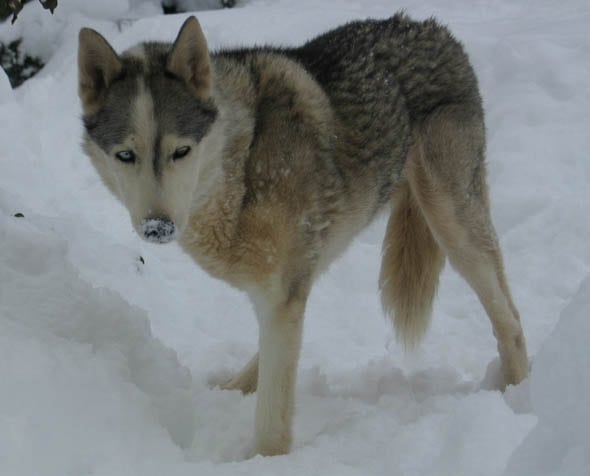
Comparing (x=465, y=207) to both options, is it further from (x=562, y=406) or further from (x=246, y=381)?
(x=562, y=406)

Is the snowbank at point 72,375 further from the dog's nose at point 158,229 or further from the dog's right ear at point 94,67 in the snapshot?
the dog's right ear at point 94,67

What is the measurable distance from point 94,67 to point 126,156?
16.7 inches

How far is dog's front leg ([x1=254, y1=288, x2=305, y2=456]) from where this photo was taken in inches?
140

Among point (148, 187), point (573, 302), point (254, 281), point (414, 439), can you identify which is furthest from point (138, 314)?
point (573, 302)

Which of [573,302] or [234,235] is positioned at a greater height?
[573,302]

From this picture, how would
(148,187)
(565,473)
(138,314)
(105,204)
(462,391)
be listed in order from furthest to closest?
(105,204) → (462,391) → (138,314) → (148,187) → (565,473)

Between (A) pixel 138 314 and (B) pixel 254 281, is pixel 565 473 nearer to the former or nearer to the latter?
(B) pixel 254 281

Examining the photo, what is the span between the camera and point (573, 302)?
225cm

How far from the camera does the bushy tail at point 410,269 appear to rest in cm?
470

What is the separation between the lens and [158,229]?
3049 millimetres

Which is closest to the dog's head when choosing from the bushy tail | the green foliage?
the bushy tail

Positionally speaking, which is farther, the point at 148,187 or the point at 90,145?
the point at 90,145

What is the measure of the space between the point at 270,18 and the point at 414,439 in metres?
A: 6.73

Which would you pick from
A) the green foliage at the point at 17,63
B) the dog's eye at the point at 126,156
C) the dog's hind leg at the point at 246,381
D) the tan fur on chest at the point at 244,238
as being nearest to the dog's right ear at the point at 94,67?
the dog's eye at the point at 126,156
